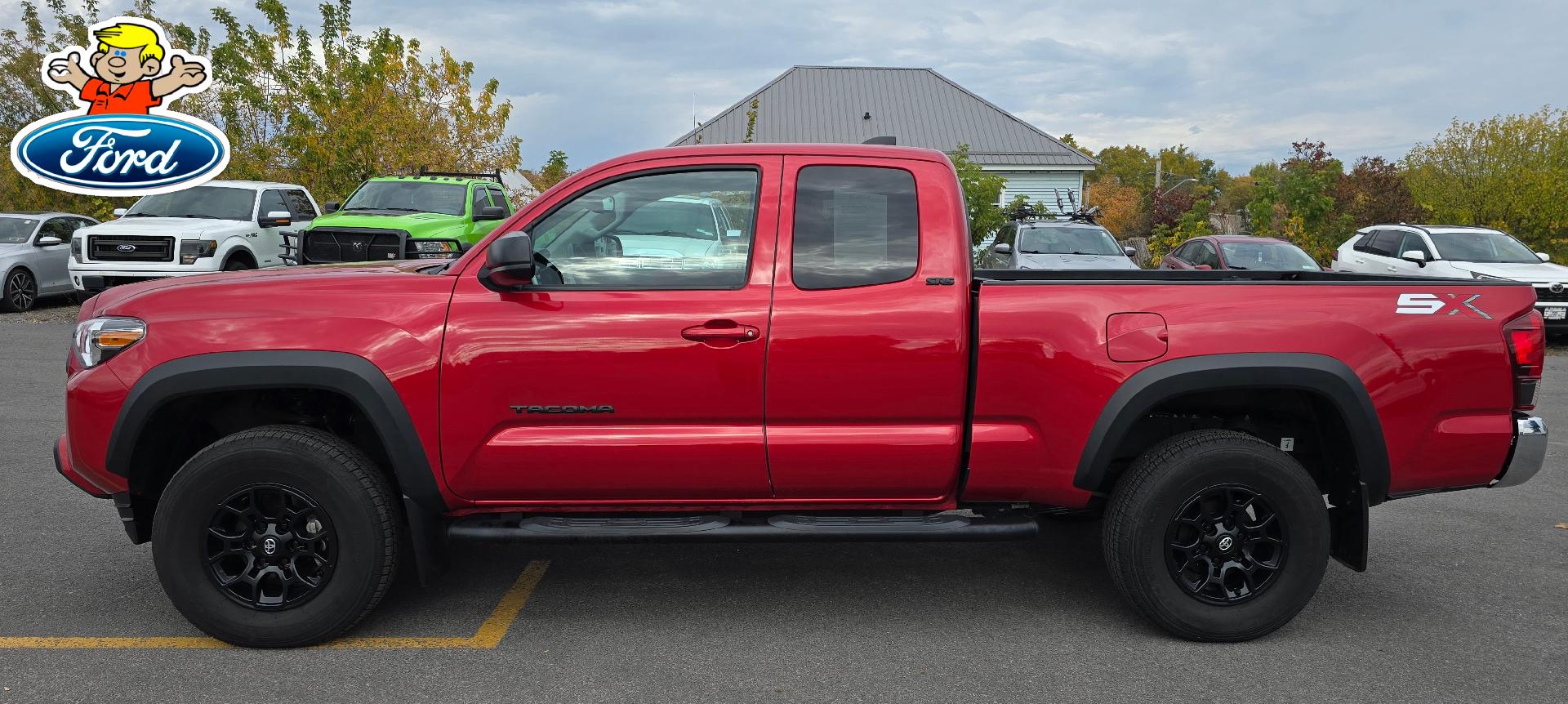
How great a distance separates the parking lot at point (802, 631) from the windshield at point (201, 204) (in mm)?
10520

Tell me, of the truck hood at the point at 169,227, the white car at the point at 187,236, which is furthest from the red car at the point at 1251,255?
the truck hood at the point at 169,227

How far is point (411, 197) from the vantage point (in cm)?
1382

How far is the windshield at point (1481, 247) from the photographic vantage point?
584 inches

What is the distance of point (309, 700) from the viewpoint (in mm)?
3451

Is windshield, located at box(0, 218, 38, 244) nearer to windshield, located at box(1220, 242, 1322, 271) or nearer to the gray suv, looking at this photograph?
the gray suv

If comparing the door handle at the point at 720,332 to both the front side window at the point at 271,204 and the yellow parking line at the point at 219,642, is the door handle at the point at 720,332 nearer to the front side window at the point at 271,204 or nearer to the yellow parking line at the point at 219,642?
the yellow parking line at the point at 219,642

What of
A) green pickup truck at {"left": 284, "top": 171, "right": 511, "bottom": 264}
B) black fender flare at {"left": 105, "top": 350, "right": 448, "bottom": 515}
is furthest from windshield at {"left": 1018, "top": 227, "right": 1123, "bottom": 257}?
black fender flare at {"left": 105, "top": 350, "right": 448, "bottom": 515}

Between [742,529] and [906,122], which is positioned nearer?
[742,529]

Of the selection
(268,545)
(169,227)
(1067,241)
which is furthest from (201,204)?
(268,545)

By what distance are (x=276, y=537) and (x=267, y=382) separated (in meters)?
0.60

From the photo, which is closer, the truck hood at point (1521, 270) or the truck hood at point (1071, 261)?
the truck hood at point (1521, 270)

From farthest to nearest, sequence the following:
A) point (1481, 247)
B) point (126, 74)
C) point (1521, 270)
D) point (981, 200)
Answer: point (981, 200) < point (126, 74) < point (1481, 247) < point (1521, 270)

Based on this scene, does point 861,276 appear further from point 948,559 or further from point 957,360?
point 948,559

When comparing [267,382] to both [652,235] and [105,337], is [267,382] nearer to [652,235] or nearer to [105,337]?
[105,337]
